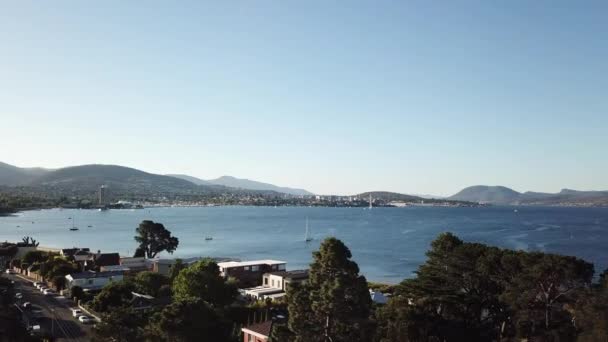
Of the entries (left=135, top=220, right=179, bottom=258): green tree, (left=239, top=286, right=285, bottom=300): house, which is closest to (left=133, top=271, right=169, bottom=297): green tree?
(left=239, top=286, right=285, bottom=300): house

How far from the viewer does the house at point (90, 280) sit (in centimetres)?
3425

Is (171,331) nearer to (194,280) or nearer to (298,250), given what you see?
(194,280)

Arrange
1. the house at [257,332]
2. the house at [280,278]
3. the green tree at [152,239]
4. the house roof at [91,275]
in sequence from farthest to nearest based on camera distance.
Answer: the green tree at [152,239] → the house roof at [91,275] → the house at [280,278] → the house at [257,332]

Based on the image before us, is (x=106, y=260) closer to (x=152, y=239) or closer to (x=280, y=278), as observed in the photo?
(x=152, y=239)

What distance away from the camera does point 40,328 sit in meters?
23.8

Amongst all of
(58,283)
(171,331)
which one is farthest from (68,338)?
(58,283)

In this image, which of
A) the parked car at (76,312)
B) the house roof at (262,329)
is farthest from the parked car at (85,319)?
the house roof at (262,329)

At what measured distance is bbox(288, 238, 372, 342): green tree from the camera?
492 inches

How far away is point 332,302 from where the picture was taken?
12414mm

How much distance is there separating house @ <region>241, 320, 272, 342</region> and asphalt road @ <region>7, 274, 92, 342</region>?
7224 mm

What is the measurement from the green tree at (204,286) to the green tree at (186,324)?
28.0 ft

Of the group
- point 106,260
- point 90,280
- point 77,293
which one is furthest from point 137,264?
point 77,293

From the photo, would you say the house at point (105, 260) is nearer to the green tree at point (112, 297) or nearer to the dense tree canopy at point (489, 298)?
the green tree at point (112, 297)

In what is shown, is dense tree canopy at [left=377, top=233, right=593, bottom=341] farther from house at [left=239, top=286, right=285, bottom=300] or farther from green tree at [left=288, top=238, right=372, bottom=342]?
house at [left=239, top=286, right=285, bottom=300]
